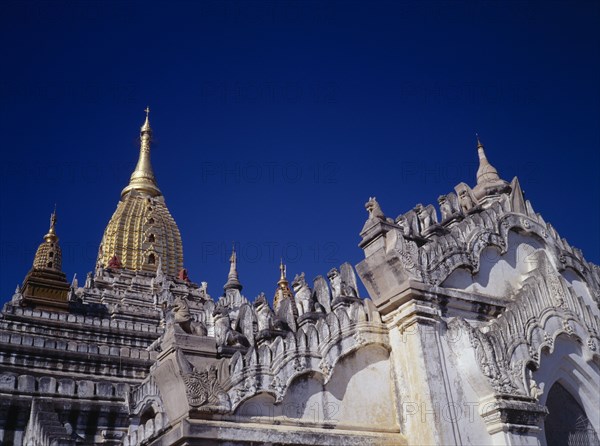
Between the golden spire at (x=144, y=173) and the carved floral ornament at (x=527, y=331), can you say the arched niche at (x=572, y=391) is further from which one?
the golden spire at (x=144, y=173)

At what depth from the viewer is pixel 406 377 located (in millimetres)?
10820

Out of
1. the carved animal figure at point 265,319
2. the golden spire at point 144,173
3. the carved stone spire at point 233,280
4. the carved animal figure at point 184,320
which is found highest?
the golden spire at point 144,173

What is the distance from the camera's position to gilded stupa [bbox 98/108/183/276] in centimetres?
5556

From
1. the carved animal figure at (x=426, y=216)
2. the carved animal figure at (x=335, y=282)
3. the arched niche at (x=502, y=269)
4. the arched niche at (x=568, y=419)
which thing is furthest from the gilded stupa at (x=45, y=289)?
the arched niche at (x=568, y=419)

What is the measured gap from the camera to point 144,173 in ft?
219

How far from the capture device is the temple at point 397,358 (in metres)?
9.74

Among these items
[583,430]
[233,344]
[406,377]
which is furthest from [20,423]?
[583,430]

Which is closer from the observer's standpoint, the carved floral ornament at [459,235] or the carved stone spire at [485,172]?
the carved floral ornament at [459,235]

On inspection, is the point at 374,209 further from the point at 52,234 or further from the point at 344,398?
the point at 52,234

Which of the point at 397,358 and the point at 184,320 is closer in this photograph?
the point at 184,320

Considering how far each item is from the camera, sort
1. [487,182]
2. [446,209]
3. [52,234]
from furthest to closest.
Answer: [52,234], [487,182], [446,209]

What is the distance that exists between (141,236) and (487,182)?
4395 cm

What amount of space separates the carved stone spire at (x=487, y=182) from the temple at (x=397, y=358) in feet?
0.24

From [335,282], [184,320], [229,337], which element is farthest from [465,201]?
[184,320]
